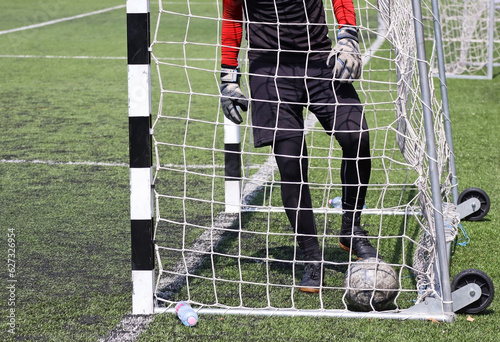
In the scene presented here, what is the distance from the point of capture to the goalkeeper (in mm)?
3438

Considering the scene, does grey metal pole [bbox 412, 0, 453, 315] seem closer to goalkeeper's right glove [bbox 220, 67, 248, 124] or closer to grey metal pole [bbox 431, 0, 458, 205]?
goalkeeper's right glove [bbox 220, 67, 248, 124]

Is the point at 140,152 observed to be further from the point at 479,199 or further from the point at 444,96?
the point at 479,199

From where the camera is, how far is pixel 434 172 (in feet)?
10.4

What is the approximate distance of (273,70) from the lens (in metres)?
3.52

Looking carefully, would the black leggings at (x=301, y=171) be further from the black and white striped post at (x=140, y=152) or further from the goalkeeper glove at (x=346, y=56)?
the black and white striped post at (x=140, y=152)

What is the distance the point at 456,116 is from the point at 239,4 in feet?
16.6

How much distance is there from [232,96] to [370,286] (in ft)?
3.67

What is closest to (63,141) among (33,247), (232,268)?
(33,247)

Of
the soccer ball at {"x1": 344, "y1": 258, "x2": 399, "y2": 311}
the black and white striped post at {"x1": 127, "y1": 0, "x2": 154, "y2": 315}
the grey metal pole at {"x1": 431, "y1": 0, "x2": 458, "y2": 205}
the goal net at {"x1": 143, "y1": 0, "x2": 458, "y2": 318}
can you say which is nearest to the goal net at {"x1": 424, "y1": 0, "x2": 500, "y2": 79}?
the goal net at {"x1": 143, "y1": 0, "x2": 458, "y2": 318}

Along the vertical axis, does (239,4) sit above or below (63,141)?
above

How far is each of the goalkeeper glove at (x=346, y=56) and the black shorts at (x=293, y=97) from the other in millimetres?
105

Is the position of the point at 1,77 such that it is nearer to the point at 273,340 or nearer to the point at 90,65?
the point at 90,65

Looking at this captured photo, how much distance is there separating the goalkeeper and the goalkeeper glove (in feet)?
0.03

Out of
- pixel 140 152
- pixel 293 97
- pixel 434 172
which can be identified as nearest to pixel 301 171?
pixel 293 97
